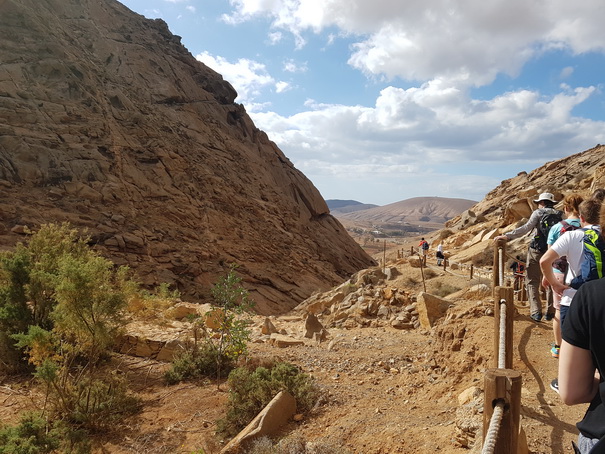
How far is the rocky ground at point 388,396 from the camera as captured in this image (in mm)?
3912

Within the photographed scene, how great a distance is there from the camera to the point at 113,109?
25.8 m

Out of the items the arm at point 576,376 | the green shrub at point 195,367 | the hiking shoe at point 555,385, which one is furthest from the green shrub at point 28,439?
the hiking shoe at point 555,385

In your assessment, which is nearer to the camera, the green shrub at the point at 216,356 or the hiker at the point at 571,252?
the hiker at the point at 571,252

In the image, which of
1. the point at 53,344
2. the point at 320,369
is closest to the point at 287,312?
the point at 320,369

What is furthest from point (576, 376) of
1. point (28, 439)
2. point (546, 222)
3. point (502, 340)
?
point (28, 439)

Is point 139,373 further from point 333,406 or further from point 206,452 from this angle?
point 333,406

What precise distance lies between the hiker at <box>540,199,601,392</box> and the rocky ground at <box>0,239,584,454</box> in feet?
3.96

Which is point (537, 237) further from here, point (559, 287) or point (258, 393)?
point (258, 393)

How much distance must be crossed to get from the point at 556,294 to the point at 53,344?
7147mm

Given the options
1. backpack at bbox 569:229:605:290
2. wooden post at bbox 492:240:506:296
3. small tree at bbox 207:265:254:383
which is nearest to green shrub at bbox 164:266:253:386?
small tree at bbox 207:265:254:383

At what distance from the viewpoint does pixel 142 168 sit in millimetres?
23875

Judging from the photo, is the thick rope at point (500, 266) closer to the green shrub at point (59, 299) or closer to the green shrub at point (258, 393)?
the green shrub at point (258, 393)

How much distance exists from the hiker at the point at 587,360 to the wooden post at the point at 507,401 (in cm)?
46

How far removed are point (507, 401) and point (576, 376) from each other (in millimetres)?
630
